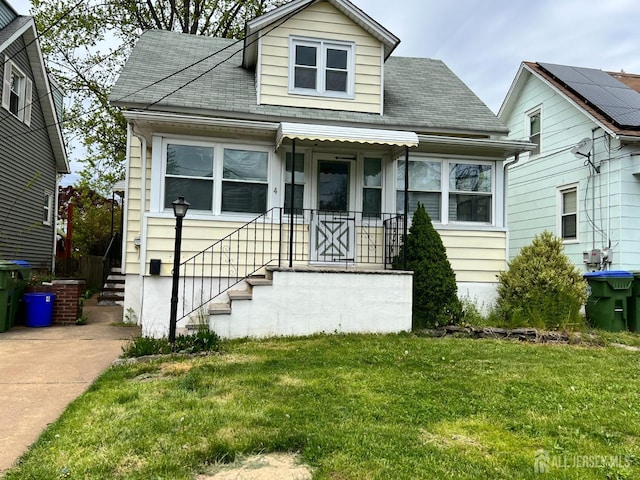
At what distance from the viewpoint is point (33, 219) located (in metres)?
13.2

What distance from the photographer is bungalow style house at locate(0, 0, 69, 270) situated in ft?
37.5

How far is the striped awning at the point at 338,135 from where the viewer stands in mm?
7230

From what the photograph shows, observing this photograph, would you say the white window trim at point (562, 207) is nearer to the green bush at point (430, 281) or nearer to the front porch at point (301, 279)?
the green bush at point (430, 281)

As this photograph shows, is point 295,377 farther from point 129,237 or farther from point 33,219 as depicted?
point 33,219

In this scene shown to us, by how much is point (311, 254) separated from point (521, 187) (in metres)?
7.98

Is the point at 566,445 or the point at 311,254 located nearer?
the point at 566,445

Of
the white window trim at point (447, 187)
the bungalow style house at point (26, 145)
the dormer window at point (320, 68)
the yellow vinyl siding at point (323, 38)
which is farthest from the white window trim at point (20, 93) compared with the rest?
the white window trim at point (447, 187)

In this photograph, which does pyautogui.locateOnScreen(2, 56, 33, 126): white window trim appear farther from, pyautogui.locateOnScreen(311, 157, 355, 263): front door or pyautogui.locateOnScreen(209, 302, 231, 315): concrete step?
pyautogui.locateOnScreen(209, 302, 231, 315): concrete step

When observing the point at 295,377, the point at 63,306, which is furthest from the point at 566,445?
the point at 63,306

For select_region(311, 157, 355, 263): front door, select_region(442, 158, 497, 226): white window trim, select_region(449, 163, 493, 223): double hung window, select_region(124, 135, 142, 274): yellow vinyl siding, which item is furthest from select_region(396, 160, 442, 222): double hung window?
select_region(124, 135, 142, 274): yellow vinyl siding

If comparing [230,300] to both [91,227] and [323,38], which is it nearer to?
[323,38]

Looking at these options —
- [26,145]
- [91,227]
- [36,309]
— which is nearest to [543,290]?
[36,309]

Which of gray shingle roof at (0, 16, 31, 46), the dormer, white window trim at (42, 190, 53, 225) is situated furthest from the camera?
white window trim at (42, 190, 53, 225)

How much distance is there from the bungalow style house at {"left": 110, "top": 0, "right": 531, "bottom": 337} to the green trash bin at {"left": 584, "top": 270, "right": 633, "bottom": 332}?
5.54 feet
